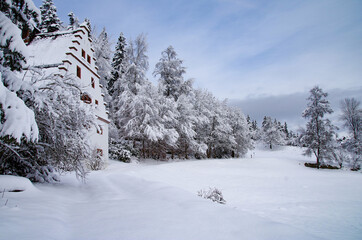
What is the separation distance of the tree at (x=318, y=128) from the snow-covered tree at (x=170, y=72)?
18.3m

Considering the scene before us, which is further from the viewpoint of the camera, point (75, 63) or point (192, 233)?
point (75, 63)

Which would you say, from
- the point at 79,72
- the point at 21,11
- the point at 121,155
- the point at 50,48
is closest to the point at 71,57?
the point at 79,72

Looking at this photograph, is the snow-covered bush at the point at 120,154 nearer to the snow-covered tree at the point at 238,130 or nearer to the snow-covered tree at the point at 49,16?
the snow-covered tree at the point at 49,16

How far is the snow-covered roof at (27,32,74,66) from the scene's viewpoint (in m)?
14.4

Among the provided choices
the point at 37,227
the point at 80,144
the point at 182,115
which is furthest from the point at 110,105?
the point at 37,227

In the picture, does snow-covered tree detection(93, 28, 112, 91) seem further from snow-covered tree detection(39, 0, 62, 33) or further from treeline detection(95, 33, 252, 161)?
snow-covered tree detection(39, 0, 62, 33)

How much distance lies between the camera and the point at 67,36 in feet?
52.6

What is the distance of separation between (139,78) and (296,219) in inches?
905

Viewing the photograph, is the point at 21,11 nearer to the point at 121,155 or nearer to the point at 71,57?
the point at 71,57

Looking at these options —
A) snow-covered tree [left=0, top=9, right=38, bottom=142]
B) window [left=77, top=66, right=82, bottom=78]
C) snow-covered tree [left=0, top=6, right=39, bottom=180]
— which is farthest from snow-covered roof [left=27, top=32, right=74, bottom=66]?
snow-covered tree [left=0, top=9, right=38, bottom=142]

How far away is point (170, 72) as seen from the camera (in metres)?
28.0

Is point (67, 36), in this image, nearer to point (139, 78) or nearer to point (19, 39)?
point (139, 78)

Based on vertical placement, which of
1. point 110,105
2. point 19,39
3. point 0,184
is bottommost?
point 0,184

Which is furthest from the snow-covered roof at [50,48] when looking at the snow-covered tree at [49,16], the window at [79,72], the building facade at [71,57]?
the snow-covered tree at [49,16]
